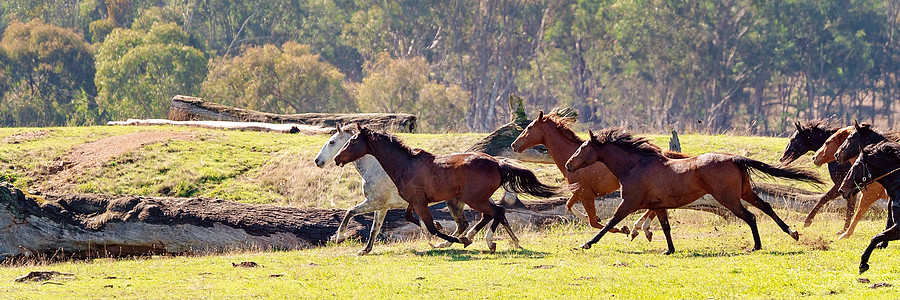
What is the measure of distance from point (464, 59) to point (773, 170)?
175 feet

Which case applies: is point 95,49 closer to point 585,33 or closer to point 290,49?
point 290,49

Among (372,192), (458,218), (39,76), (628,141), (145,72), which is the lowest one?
(39,76)

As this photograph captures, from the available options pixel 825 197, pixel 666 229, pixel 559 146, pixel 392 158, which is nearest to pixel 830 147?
pixel 825 197

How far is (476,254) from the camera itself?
47.0ft

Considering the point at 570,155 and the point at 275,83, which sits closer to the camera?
the point at 570,155

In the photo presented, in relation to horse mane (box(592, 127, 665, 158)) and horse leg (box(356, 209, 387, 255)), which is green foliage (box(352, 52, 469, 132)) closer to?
horse leg (box(356, 209, 387, 255))

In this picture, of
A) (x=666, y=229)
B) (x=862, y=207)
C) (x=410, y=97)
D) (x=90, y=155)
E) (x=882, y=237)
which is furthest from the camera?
(x=410, y=97)

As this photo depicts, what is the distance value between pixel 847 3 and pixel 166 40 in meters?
41.9

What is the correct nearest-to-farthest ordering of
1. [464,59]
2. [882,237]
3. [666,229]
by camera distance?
[882,237], [666,229], [464,59]

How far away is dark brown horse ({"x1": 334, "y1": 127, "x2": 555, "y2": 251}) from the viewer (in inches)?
571

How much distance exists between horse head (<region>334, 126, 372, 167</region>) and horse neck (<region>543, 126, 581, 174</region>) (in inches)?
108

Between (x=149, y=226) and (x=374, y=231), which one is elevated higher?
(x=374, y=231)

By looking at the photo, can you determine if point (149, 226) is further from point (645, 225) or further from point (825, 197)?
point (825, 197)

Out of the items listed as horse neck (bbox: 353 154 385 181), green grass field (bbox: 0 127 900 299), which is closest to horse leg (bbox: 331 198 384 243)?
green grass field (bbox: 0 127 900 299)
